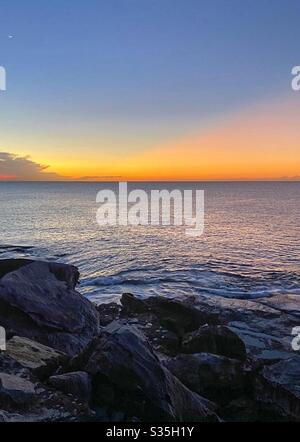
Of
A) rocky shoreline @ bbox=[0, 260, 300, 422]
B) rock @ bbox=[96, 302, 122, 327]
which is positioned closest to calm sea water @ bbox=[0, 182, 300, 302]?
rock @ bbox=[96, 302, 122, 327]

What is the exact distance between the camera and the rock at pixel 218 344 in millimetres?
14188

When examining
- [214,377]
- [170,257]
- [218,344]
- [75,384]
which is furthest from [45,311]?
[170,257]

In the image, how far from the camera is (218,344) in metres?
14.3

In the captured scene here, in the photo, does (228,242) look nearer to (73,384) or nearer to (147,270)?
(147,270)

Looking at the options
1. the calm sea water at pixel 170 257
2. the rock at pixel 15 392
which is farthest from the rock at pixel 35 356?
the calm sea water at pixel 170 257

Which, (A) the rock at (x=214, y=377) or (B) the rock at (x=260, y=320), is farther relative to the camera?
(B) the rock at (x=260, y=320)

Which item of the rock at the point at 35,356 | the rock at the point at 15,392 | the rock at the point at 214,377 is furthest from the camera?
the rock at the point at 214,377

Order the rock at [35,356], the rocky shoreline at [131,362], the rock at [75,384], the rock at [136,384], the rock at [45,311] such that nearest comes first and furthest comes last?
the rock at [136,384], the rocky shoreline at [131,362], the rock at [75,384], the rock at [35,356], the rock at [45,311]

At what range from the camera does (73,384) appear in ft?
33.1

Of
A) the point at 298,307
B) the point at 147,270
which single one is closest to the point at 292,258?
the point at 147,270

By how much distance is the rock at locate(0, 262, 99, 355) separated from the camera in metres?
14.7

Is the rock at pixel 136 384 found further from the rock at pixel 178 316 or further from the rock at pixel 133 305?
the rock at pixel 133 305

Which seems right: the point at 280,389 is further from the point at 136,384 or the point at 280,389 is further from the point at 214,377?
the point at 136,384

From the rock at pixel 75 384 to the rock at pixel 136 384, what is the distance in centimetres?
19
